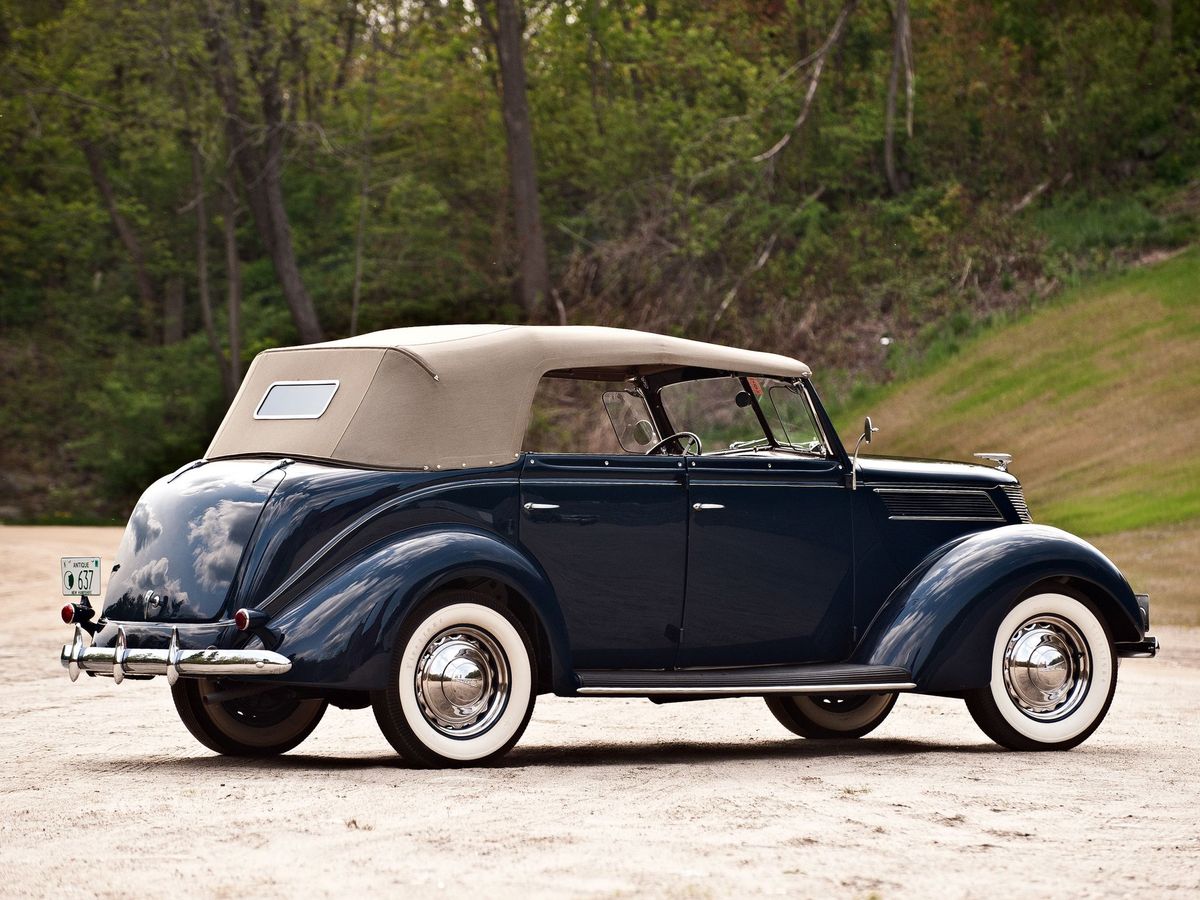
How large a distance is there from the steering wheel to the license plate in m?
2.68

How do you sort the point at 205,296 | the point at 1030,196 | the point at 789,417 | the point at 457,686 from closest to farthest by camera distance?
the point at 457,686, the point at 789,417, the point at 1030,196, the point at 205,296

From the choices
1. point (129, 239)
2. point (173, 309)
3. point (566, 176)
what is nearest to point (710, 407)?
point (566, 176)

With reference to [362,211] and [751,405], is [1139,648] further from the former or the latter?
[362,211]

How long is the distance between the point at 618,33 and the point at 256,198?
10.2 m

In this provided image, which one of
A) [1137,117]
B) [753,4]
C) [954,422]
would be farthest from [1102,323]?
[753,4]

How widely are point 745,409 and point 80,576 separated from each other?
3.36 metres

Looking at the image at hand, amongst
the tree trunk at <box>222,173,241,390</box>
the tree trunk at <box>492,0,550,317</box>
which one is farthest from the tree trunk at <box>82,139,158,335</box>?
the tree trunk at <box>492,0,550,317</box>

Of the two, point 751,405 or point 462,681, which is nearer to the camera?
point 462,681

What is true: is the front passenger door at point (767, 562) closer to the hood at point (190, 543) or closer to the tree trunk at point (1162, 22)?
the hood at point (190, 543)

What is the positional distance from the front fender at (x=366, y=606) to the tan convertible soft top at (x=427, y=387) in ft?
1.77

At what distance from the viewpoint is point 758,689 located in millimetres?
8555

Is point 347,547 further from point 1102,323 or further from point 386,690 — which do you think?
point 1102,323

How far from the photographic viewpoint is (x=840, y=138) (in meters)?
42.2

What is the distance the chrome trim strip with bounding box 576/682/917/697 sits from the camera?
820cm
